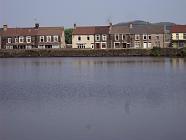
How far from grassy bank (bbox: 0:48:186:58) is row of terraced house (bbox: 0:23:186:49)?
5870mm

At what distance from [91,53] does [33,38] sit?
54.6 ft

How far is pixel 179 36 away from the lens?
10025cm

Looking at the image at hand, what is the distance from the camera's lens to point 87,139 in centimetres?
1745

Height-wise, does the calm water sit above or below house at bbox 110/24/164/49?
below

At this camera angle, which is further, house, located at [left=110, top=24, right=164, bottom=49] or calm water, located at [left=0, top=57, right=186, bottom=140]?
house, located at [left=110, top=24, right=164, bottom=49]

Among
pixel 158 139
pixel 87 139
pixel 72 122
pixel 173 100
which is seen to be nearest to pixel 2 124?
pixel 72 122

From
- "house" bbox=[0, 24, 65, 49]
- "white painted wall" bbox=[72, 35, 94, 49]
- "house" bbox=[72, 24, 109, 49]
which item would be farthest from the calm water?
"house" bbox=[0, 24, 65, 49]

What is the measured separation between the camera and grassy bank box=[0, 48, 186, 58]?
9412cm

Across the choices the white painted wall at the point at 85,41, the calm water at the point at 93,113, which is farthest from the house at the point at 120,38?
the calm water at the point at 93,113

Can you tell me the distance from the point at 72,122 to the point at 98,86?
640 inches

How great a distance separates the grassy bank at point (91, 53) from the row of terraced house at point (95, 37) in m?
5.87

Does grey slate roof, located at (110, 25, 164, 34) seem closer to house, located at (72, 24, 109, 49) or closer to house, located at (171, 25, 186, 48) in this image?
house, located at (72, 24, 109, 49)

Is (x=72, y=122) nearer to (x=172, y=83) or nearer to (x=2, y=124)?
(x=2, y=124)

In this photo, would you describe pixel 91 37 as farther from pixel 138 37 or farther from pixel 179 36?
pixel 179 36
